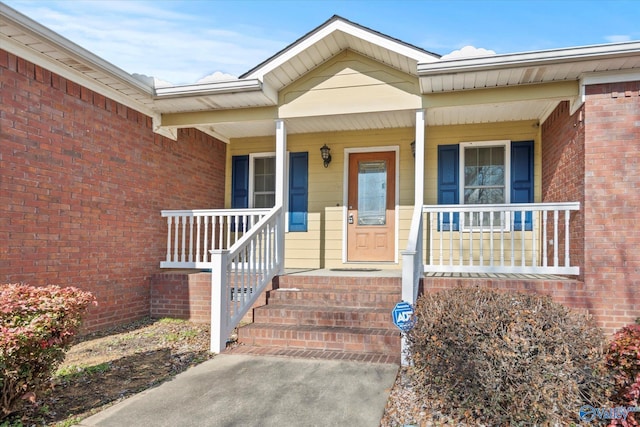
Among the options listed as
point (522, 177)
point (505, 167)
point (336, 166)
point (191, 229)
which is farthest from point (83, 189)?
point (522, 177)

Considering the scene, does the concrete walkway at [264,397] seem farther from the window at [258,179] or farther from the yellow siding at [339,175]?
the window at [258,179]

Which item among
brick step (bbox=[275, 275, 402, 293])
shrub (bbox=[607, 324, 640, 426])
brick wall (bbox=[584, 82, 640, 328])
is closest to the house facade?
brick wall (bbox=[584, 82, 640, 328])

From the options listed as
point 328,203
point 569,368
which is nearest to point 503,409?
point 569,368

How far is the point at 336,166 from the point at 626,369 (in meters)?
5.43

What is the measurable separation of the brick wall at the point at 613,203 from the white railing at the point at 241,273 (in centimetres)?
399

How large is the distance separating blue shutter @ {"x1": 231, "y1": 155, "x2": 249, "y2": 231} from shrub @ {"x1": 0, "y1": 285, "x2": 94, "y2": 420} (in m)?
5.09

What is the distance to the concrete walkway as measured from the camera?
3.01 metres

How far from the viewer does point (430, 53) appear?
5.38 metres

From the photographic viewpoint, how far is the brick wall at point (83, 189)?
456 cm

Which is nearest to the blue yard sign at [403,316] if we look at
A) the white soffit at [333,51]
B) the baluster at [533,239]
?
the baluster at [533,239]

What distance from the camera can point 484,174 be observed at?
7094mm

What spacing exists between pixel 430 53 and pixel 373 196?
2.82m

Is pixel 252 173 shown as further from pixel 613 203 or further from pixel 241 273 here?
pixel 613 203

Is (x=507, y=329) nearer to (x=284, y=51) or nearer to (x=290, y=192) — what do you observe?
(x=284, y=51)
